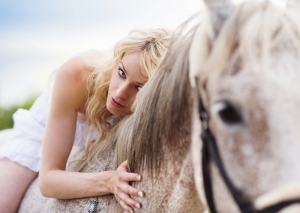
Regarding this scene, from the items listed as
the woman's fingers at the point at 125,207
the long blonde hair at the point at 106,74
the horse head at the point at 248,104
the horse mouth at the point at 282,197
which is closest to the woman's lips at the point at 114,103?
the long blonde hair at the point at 106,74

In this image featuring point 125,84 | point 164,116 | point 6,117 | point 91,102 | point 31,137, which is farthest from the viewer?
point 6,117

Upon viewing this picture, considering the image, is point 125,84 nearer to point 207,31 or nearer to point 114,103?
point 114,103

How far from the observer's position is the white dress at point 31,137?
7.76ft

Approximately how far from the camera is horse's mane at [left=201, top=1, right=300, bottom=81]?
1.10 metres

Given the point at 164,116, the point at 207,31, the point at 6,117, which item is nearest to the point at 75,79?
the point at 164,116

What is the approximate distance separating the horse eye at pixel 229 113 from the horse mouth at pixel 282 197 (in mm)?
196

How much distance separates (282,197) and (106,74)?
1187 mm

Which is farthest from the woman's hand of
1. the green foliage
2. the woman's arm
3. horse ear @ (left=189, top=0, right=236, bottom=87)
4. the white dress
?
the green foliage

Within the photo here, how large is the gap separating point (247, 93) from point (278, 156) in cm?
17

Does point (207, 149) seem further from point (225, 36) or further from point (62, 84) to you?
point (62, 84)

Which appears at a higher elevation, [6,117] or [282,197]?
[282,197]

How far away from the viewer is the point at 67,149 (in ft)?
6.41

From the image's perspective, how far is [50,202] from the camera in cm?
204

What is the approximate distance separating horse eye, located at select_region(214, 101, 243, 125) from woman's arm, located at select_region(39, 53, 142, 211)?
24.3 inches
